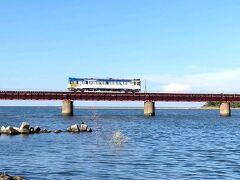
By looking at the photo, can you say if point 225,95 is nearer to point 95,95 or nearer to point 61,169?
point 95,95

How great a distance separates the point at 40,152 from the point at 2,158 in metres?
5.05

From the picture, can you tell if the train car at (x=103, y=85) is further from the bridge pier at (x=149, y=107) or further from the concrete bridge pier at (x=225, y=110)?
the concrete bridge pier at (x=225, y=110)

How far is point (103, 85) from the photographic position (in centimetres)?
13175

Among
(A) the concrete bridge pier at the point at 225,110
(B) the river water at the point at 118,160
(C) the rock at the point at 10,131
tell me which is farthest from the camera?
(A) the concrete bridge pier at the point at 225,110

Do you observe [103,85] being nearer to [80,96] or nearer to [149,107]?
[80,96]

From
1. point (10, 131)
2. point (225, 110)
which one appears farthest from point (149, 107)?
point (10, 131)

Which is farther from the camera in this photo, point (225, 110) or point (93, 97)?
point (225, 110)

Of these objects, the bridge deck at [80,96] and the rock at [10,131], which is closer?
the rock at [10,131]

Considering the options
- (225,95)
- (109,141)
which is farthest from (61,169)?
(225,95)

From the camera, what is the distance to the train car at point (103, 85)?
131 metres

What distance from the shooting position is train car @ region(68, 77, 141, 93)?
429ft

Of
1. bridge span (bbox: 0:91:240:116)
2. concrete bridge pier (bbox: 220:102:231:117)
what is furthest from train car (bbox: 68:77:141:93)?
concrete bridge pier (bbox: 220:102:231:117)

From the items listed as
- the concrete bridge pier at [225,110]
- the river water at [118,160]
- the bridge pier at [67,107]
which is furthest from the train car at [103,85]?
the river water at [118,160]

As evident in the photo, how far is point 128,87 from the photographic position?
440ft
